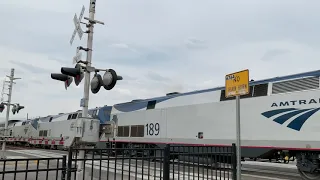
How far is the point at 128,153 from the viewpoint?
6652 mm

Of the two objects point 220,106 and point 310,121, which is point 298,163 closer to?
point 310,121

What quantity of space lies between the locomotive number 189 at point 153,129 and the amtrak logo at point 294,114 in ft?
24.3

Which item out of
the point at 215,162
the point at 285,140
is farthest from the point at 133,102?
the point at 215,162

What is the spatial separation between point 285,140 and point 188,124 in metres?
5.37

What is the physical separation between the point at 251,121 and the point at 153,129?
6.94 metres

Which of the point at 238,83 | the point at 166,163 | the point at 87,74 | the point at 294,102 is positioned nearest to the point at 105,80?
the point at 87,74

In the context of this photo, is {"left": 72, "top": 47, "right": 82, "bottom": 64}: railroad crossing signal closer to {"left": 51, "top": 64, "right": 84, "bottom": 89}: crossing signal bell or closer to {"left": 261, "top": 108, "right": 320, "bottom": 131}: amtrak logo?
{"left": 51, "top": 64, "right": 84, "bottom": 89}: crossing signal bell

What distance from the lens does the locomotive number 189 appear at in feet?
62.6

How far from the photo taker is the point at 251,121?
14.0m

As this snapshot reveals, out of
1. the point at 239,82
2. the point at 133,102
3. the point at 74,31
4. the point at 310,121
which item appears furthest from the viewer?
the point at 133,102

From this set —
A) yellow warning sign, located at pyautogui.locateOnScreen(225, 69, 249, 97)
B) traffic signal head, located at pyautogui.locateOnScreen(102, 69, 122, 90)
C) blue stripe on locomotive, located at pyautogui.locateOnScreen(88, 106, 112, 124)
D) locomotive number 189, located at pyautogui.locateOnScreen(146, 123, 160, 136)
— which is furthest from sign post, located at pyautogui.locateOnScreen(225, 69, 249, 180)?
blue stripe on locomotive, located at pyautogui.locateOnScreen(88, 106, 112, 124)

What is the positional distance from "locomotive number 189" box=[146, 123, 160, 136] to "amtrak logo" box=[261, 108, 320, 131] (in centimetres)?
740

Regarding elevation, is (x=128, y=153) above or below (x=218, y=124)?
below

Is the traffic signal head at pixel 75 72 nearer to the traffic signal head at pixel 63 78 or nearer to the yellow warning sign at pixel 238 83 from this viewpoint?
the traffic signal head at pixel 63 78
